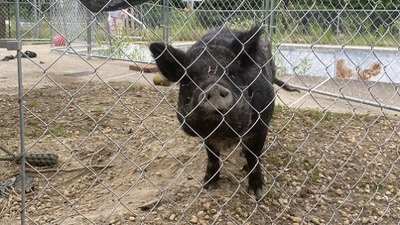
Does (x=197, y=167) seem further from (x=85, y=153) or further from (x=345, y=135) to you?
(x=345, y=135)

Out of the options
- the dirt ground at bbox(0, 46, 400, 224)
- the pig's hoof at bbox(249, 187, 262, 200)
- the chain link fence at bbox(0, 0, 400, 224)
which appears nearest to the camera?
the chain link fence at bbox(0, 0, 400, 224)

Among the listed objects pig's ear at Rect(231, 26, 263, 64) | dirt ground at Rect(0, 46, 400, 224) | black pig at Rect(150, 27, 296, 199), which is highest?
pig's ear at Rect(231, 26, 263, 64)

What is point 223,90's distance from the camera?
2639mm

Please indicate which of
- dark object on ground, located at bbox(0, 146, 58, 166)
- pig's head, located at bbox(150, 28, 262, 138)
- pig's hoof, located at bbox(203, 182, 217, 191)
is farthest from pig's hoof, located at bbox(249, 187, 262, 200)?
dark object on ground, located at bbox(0, 146, 58, 166)

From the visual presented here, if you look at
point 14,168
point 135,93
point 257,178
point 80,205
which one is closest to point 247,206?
point 257,178

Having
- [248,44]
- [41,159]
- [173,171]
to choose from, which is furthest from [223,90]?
[41,159]

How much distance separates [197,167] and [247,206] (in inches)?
29.6

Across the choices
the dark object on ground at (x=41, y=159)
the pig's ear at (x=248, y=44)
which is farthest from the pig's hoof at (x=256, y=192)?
the dark object on ground at (x=41, y=159)

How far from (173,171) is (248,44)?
1356mm

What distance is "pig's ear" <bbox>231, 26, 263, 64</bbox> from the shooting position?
2.68 metres

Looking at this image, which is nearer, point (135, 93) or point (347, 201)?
point (347, 201)

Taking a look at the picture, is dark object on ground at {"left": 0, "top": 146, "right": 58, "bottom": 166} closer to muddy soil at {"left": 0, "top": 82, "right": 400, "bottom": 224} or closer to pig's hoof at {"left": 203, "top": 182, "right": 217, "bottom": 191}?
muddy soil at {"left": 0, "top": 82, "right": 400, "bottom": 224}

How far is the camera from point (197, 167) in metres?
3.87

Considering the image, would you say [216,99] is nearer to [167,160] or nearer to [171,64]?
[171,64]
